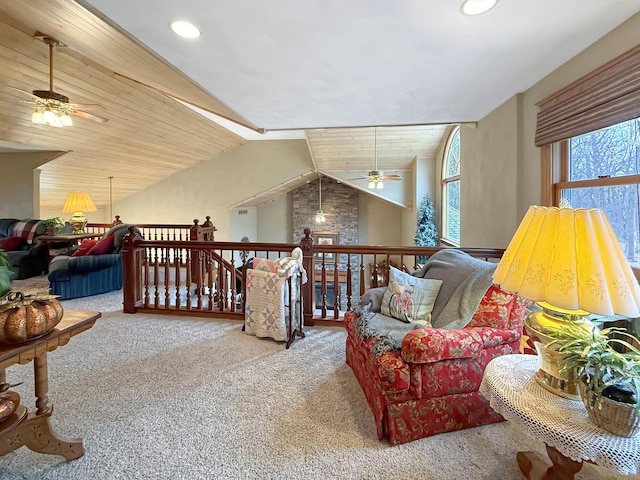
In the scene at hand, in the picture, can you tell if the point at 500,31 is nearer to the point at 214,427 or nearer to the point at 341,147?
the point at 214,427

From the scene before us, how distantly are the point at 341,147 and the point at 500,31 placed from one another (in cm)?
492

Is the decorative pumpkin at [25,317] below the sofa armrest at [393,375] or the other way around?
the other way around

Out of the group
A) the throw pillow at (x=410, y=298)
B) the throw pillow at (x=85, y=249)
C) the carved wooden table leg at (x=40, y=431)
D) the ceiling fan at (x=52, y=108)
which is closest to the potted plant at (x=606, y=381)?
the throw pillow at (x=410, y=298)

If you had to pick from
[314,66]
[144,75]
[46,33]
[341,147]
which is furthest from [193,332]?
[341,147]

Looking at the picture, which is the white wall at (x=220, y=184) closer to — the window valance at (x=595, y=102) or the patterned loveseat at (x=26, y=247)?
the patterned loveseat at (x=26, y=247)

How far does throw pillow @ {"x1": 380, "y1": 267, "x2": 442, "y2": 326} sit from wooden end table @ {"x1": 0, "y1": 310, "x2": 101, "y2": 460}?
1.87m

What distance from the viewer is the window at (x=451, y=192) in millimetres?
5906

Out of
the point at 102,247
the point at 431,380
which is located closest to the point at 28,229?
the point at 102,247

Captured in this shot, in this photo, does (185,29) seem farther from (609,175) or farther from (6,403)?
(609,175)

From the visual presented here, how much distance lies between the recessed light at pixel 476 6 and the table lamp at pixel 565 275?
111 centimetres

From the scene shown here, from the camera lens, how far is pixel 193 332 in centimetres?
336

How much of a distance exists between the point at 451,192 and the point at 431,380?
5.13m

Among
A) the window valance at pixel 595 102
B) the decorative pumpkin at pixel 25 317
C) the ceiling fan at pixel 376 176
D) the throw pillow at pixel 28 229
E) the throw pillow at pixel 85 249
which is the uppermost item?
the ceiling fan at pixel 376 176

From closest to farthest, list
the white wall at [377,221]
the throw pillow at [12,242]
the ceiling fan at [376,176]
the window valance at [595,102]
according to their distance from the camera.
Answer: the window valance at [595,102]
the throw pillow at [12,242]
the ceiling fan at [376,176]
the white wall at [377,221]
